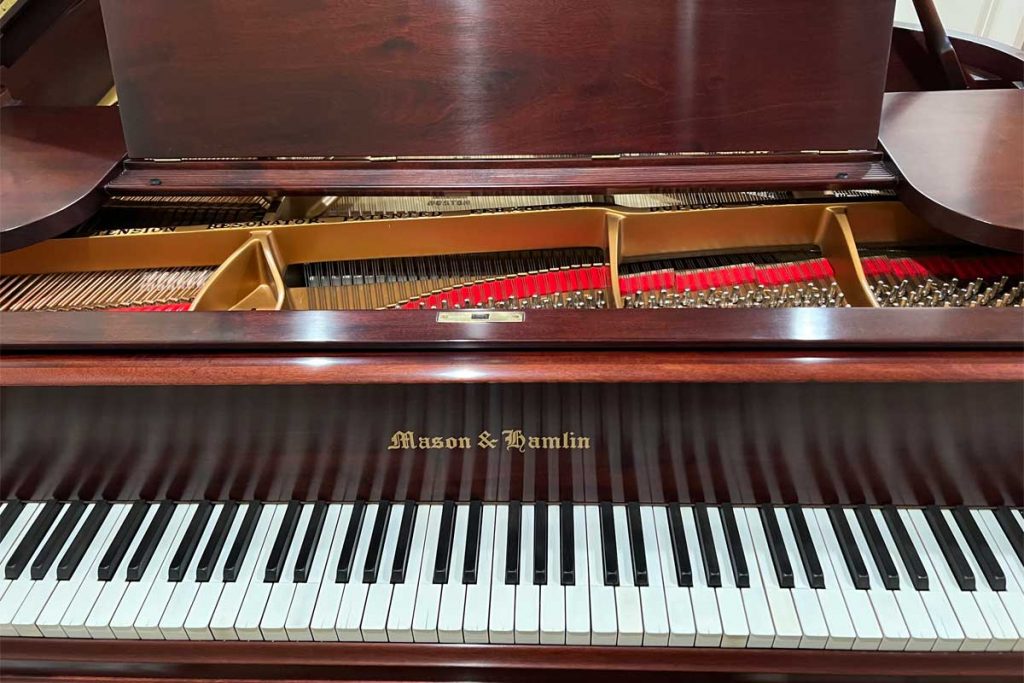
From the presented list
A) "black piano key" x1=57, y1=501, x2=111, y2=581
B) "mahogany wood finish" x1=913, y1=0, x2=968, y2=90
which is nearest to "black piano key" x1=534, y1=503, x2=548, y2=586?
"black piano key" x1=57, y1=501, x2=111, y2=581

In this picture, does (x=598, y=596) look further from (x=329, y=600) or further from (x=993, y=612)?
(x=993, y=612)

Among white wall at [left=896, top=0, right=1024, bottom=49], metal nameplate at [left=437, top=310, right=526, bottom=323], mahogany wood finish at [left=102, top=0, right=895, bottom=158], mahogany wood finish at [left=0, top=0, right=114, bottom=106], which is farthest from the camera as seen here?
white wall at [left=896, top=0, right=1024, bottom=49]

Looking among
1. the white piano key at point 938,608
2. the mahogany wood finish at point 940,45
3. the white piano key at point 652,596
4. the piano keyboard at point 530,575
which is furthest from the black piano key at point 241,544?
the mahogany wood finish at point 940,45

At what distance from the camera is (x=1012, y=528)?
1494mm

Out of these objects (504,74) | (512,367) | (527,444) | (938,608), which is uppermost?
(504,74)

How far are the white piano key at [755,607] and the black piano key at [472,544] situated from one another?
495mm

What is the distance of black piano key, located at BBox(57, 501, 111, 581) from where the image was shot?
4.88 ft

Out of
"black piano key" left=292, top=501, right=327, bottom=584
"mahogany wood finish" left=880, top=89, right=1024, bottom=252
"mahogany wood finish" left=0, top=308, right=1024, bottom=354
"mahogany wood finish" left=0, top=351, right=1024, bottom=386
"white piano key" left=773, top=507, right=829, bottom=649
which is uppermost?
"mahogany wood finish" left=880, top=89, right=1024, bottom=252

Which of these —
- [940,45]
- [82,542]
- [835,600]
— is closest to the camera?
[835,600]

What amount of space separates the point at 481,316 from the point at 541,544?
1.54 feet

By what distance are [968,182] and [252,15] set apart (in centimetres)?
163

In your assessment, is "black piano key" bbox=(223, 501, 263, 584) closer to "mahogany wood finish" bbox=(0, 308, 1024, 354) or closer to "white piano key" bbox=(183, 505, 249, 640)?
"white piano key" bbox=(183, 505, 249, 640)

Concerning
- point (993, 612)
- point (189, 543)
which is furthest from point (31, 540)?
point (993, 612)

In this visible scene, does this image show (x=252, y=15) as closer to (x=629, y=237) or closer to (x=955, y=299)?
(x=629, y=237)
